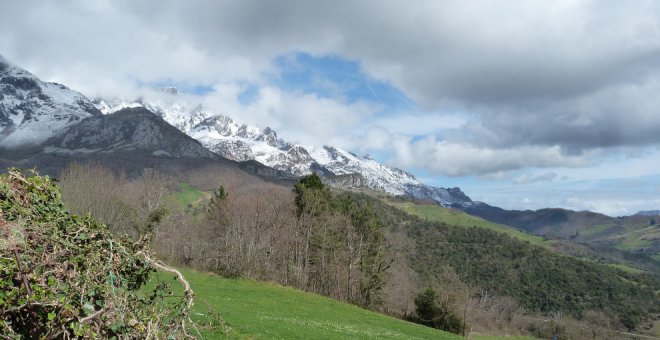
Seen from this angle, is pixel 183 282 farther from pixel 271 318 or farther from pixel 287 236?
pixel 287 236

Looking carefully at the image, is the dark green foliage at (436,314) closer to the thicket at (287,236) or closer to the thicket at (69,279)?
the thicket at (287,236)

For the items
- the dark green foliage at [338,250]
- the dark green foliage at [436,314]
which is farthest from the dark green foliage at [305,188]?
the dark green foliage at [436,314]

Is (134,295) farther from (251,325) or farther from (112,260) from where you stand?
(251,325)

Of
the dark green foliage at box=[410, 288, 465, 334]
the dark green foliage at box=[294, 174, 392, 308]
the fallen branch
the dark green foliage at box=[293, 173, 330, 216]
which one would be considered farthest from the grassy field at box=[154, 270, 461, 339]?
the dark green foliage at box=[410, 288, 465, 334]

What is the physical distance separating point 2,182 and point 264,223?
7420 cm

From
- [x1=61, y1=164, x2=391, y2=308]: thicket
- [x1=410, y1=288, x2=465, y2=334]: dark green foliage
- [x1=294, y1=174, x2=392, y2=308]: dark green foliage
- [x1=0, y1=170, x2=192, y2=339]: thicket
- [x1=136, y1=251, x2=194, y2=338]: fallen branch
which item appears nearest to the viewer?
[x1=0, y1=170, x2=192, y2=339]: thicket

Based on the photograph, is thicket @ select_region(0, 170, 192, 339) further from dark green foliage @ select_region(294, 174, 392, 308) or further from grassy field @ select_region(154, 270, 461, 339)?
dark green foliage @ select_region(294, 174, 392, 308)

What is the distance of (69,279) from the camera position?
552 cm

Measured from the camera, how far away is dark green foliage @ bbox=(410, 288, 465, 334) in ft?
215

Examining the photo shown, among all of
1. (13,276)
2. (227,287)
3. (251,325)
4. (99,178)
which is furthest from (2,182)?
(99,178)

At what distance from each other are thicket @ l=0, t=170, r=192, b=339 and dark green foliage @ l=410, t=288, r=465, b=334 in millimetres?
64951

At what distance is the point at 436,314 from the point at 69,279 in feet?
218

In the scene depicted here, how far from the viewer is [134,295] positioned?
602cm

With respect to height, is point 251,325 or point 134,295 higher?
point 134,295
